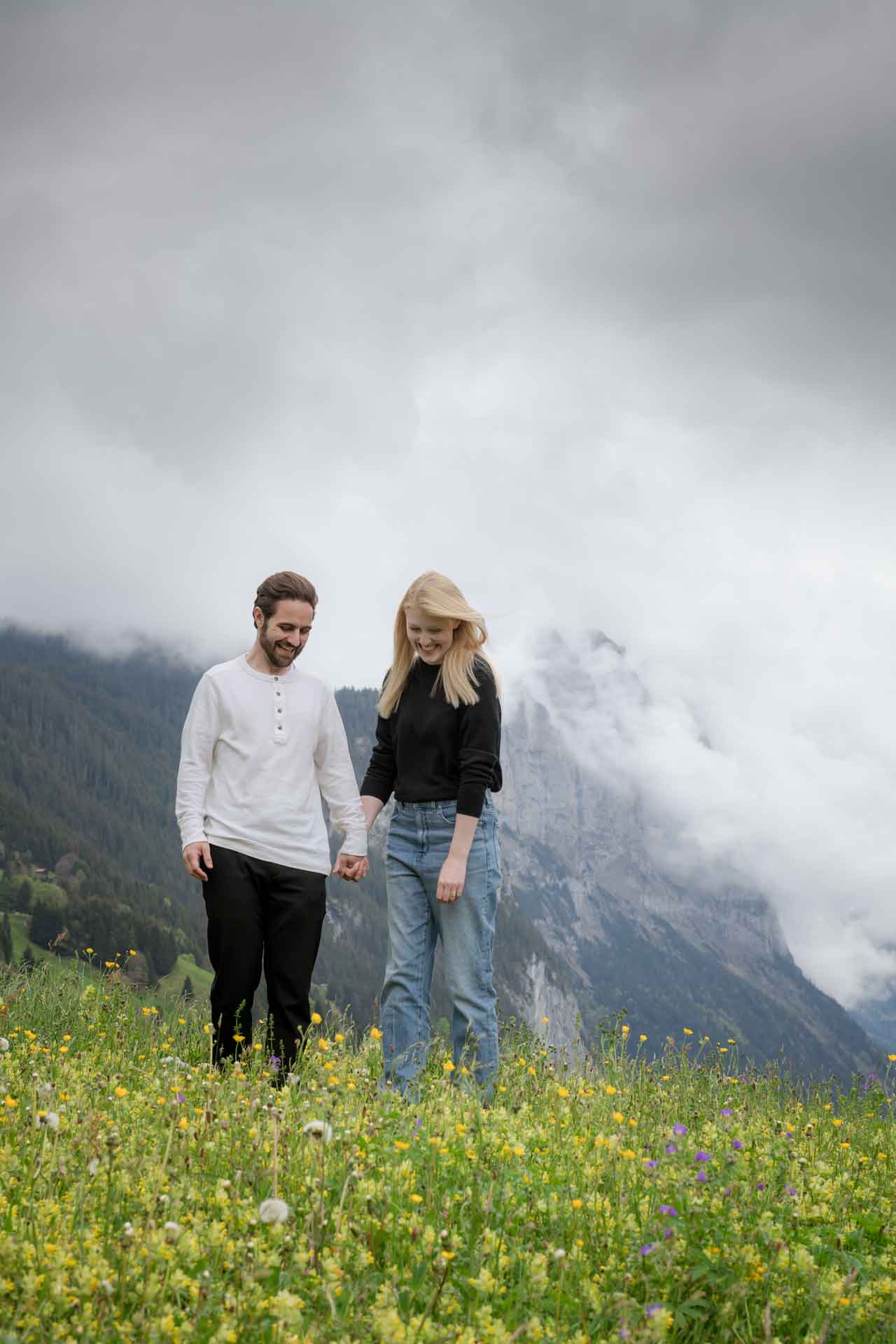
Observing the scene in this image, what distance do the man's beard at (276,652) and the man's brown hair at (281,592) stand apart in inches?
5.2

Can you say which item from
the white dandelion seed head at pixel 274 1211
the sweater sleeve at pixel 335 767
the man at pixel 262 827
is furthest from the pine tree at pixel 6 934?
the white dandelion seed head at pixel 274 1211

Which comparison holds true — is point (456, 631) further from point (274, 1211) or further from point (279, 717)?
point (274, 1211)

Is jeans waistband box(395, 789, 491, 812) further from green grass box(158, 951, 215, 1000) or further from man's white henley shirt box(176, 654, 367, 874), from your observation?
green grass box(158, 951, 215, 1000)

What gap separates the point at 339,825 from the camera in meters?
6.68

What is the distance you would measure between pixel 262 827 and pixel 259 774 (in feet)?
1.13

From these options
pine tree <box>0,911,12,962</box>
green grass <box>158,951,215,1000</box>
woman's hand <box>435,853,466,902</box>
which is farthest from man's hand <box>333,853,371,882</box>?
green grass <box>158,951,215,1000</box>

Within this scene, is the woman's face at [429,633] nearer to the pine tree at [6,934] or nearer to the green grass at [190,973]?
the pine tree at [6,934]

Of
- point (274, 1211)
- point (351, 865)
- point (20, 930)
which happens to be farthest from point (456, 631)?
point (20, 930)

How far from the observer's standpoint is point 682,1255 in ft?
10.5

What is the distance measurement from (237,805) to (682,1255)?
3880 millimetres

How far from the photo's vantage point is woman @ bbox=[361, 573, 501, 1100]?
19.7ft

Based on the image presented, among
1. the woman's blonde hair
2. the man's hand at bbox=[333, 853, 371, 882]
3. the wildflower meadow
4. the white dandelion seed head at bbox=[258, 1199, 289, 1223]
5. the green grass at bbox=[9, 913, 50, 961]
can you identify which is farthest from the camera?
the green grass at bbox=[9, 913, 50, 961]

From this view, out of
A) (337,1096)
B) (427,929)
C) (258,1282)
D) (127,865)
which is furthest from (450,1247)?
(127,865)

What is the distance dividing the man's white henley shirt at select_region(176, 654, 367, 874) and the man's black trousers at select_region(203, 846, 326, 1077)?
0.12 m
